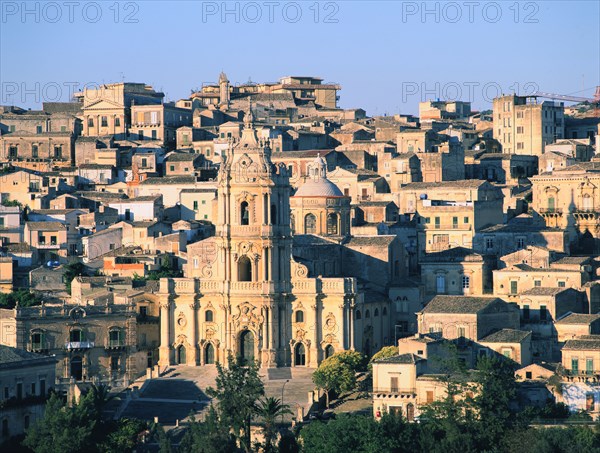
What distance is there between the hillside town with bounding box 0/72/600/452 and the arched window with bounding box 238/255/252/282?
119 millimetres

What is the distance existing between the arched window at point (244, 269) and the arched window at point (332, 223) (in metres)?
8.04

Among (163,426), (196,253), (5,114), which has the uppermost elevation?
(5,114)

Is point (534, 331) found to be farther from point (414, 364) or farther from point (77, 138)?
point (77, 138)

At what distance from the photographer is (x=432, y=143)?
133 metres

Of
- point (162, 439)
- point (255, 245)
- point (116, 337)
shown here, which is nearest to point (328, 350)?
point (255, 245)

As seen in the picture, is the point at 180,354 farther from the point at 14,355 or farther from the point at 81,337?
the point at 14,355

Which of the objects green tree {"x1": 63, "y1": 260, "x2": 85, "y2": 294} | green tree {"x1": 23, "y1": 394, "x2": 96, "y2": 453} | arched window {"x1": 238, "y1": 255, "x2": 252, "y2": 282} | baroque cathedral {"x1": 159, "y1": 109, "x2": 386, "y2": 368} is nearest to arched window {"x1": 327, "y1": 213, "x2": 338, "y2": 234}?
baroque cathedral {"x1": 159, "y1": 109, "x2": 386, "y2": 368}

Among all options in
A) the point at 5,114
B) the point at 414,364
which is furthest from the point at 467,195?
the point at 5,114

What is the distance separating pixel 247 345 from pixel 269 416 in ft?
42.8

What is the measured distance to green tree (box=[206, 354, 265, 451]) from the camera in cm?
8335

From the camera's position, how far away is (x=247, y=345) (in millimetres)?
96688

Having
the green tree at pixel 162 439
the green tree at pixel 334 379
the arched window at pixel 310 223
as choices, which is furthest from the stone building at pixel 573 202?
the green tree at pixel 162 439

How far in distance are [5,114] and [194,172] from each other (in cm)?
2060

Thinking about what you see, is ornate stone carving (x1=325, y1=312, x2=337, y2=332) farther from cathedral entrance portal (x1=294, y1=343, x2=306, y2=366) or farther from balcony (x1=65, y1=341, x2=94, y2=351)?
balcony (x1=65, y1=341, x2=94, y2=351)
